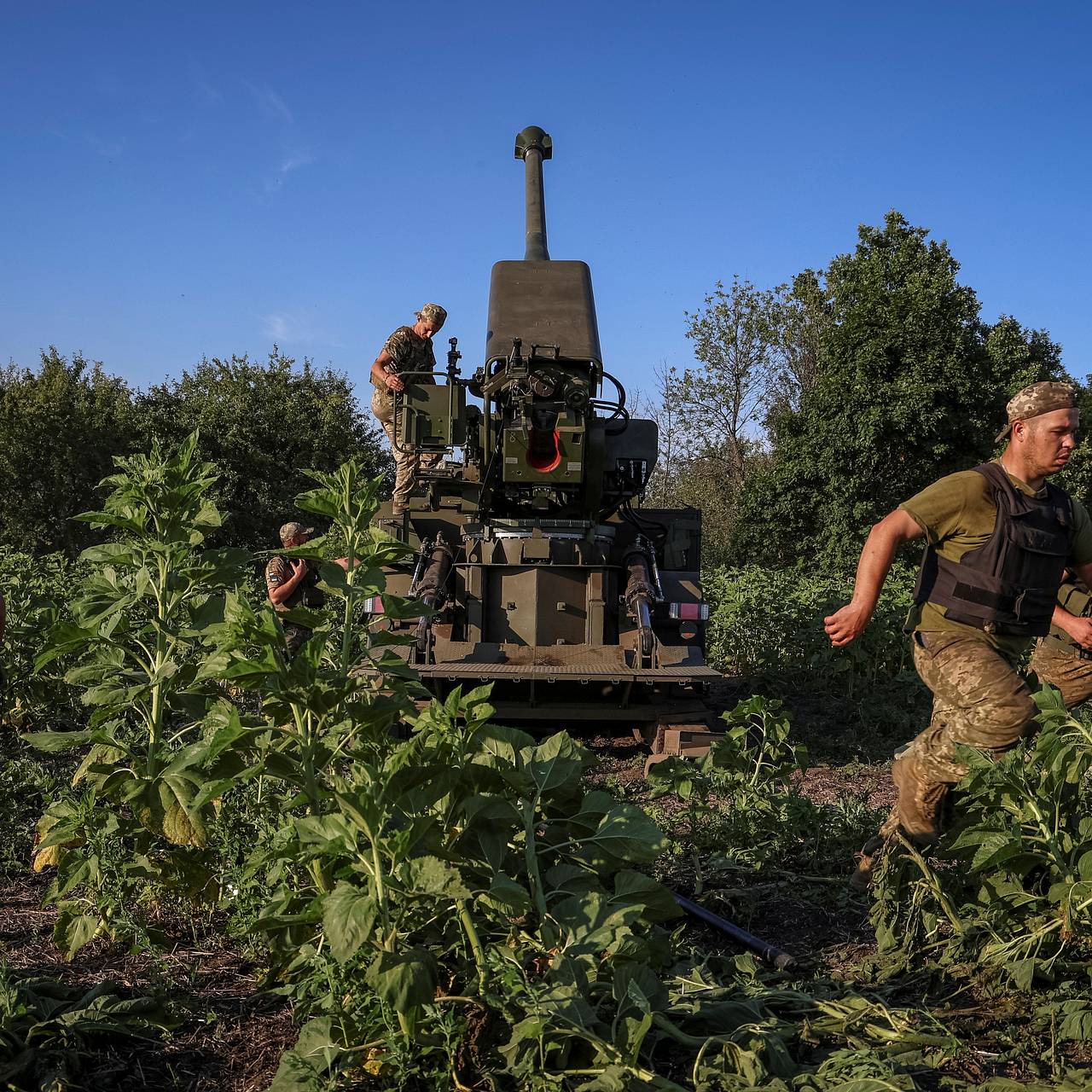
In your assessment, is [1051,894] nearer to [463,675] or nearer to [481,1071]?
[481,1071]

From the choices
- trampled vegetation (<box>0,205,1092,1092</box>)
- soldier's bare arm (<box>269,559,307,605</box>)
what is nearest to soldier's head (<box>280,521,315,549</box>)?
soldier's bare arm (<box>269,559,307,605</box>)

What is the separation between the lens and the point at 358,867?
254cm

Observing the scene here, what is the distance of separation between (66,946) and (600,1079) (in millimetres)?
1887

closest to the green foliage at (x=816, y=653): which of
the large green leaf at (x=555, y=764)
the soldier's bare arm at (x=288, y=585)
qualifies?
the soldier's bare arm at (x=288, y=585)

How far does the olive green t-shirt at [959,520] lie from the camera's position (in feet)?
13.7

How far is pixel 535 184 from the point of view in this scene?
1065 centimetres

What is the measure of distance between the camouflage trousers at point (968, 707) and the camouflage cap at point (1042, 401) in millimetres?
890

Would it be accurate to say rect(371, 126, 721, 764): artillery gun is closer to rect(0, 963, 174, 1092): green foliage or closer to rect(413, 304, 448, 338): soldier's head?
rect(413, 304, 448, 338): soldier's head

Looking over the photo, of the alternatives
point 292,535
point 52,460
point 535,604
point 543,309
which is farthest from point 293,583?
point 52,460

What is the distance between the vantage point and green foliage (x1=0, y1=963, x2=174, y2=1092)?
251cm

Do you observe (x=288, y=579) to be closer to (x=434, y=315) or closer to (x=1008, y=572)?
(x=434, y=315)

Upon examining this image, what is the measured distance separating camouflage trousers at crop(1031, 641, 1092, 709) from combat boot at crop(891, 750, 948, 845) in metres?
0.95

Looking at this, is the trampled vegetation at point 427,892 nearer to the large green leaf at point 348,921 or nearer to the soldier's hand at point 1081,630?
the large green leaf at point 348,921

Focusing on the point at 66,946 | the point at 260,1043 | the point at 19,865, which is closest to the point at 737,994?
the point at 260,1043
